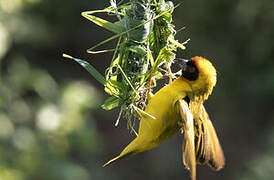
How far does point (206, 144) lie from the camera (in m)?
2.71

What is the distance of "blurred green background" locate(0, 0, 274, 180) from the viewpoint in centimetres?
454

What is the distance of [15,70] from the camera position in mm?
4770

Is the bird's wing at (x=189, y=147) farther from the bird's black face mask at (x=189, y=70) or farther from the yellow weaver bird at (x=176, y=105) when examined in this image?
the bird's black face mask at (x=189, y=70)

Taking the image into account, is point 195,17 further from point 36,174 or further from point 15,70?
point 36,174

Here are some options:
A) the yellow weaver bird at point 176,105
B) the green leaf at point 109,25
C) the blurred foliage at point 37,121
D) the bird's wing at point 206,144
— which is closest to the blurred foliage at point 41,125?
the blurred foliage at point 37,121

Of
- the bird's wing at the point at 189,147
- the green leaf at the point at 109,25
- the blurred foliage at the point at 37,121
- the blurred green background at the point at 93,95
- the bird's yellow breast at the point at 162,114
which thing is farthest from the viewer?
the blurred green background at the point at 93,95

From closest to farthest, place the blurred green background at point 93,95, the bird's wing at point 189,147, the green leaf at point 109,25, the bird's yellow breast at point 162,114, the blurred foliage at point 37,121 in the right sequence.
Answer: the green leaf at point 109,25 → the bird's wing at point 189,147 → the bird's yellow breast at point 162,114 → the blurred foliage at point 37,121 → the blurred green background at point 93,95

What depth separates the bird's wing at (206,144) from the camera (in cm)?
260

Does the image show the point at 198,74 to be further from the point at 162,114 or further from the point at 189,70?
the point at 162,114

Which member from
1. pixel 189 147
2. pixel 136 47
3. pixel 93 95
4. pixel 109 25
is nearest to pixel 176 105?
pixel 189 147

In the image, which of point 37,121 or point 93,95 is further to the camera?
point 93,95

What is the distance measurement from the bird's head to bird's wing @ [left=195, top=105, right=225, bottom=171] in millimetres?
123

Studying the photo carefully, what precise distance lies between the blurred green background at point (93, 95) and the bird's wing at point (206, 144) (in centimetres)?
206

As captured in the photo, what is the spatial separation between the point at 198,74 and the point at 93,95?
8.31 ft
